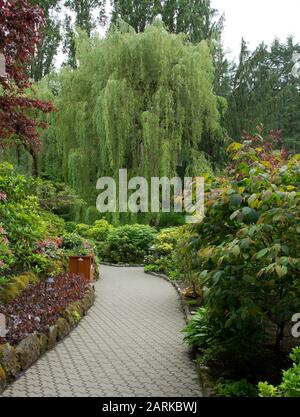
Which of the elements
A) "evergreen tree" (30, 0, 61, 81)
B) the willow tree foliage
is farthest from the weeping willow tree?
"evergreen tree" (30, 0, 61, 81)

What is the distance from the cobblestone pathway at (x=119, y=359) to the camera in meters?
4.42

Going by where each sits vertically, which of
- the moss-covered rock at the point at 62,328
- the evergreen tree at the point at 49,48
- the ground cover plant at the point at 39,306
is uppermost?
the evergreen tree at the point at 49,48

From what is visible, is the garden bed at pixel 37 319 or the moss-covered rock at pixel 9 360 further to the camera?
the garden bed at pixel 37 319

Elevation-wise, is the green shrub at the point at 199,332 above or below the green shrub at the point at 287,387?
below

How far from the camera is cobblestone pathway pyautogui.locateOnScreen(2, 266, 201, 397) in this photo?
442 cm

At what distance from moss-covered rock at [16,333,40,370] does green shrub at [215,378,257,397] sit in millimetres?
2018

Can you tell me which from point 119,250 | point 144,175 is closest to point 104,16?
point 144,175

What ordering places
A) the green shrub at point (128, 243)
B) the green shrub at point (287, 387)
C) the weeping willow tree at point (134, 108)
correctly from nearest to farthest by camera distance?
the green shrub at point (287, 387), the green shrub at point (128, 243), the weeping willow tree at point (134, 108)

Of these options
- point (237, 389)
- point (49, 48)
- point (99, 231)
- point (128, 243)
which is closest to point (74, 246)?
point (128, 243)

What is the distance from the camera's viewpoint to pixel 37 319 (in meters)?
5.79

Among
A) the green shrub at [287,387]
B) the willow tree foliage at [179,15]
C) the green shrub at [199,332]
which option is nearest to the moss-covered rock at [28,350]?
the green shrub at [199,332]

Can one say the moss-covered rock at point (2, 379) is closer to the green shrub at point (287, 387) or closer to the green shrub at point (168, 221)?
the green shrub at point (287, 387)

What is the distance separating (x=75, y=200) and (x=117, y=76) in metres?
4.61

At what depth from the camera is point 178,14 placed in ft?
72.3
